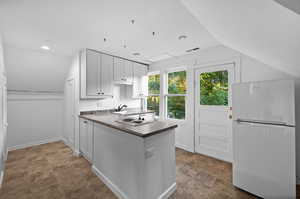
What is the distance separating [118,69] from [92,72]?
726 mm

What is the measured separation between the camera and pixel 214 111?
2.82 m

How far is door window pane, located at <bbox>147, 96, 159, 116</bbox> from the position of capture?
13.5 ft

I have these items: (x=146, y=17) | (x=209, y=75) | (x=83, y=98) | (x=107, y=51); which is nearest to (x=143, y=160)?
(x=146, y=17)

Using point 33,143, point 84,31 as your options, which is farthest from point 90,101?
point 33,143

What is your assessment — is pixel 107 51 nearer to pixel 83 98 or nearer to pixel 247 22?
pixel 83 98

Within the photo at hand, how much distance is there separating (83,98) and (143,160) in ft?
7.40

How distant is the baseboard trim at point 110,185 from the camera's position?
165 centimetres

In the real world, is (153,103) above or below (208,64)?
below

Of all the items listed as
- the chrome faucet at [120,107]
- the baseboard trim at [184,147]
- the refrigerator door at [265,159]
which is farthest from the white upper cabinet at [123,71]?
the refrigerator door at [265,159]

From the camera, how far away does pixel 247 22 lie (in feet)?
2.68

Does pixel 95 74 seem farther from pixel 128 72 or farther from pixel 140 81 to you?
pixel 140 81

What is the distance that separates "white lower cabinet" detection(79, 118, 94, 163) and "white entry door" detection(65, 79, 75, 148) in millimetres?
523

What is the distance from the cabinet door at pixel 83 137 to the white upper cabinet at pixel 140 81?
1.60 metres

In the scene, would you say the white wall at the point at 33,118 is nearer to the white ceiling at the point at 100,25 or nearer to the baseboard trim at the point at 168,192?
the white ceiling at the point at 100,25
